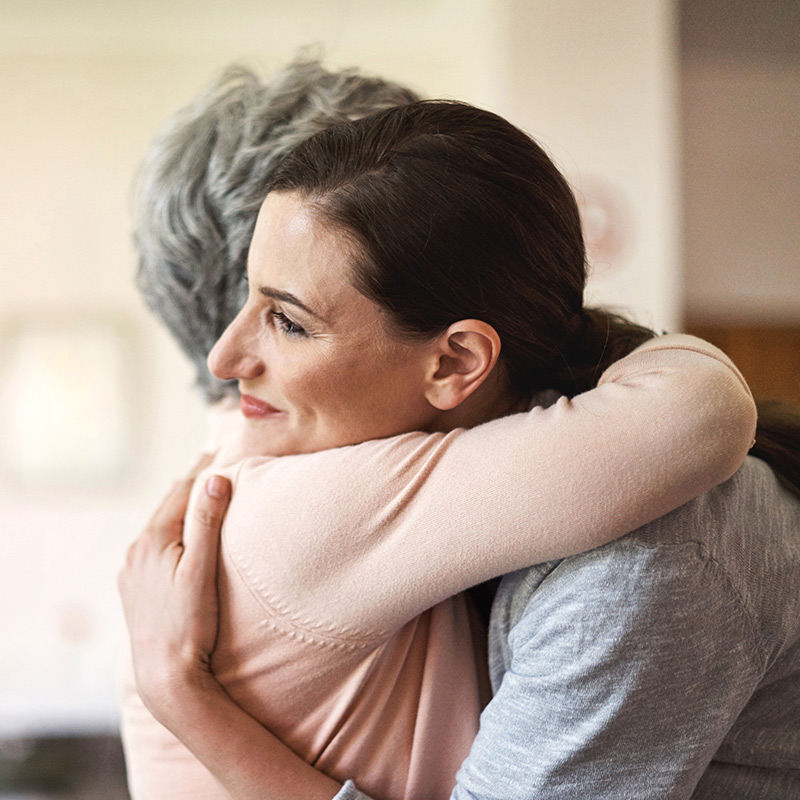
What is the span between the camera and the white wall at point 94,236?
401 centimetres

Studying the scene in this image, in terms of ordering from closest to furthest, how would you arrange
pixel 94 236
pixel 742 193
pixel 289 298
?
pixel 289 298 < pixel 742 193 < pixel 94 236

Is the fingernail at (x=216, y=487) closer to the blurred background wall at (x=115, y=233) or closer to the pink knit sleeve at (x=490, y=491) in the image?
the pink knit sleeve at (x=490, y=491)

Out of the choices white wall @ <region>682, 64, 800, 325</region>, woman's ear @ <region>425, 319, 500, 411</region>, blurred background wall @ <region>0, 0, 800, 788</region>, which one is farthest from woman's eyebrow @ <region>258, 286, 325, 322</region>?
white wall @ <region>682, 64, 800, 325</region>

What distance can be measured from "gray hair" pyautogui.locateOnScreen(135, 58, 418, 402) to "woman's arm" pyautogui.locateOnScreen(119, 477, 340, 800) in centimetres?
31

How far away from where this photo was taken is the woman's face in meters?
0.76

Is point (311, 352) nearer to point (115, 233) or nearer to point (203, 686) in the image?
point (203, 686)

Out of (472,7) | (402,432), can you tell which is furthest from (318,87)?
(472,7)

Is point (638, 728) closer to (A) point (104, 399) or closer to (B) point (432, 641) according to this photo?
(B) point (432, 641)

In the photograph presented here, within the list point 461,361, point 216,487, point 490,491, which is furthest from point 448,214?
point 216,487

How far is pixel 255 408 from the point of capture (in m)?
0.87

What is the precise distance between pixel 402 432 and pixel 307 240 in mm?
222

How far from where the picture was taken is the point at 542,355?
854 millimetres

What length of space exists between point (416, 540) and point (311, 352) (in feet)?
0.71

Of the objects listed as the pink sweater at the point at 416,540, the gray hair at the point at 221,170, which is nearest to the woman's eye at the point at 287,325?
the pink sweater at the point at 416,540
